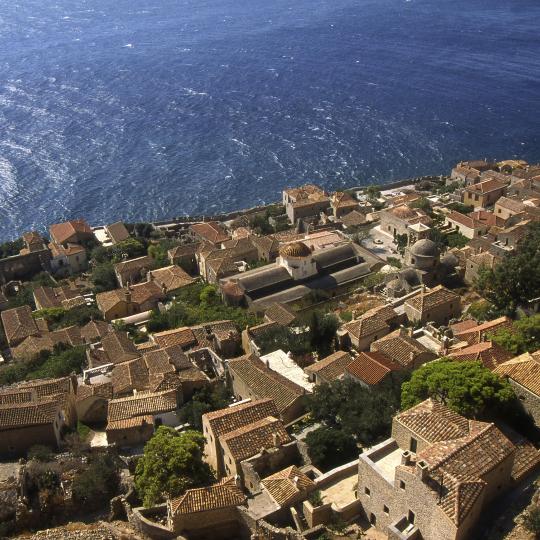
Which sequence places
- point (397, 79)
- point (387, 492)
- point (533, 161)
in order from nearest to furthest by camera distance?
point (387, 492), point (533, 161), point (397, 79)

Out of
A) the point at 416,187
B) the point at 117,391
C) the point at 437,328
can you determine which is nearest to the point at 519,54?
the point at 416,187

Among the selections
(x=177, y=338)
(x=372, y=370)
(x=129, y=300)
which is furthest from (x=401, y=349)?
(x=129, y=300)

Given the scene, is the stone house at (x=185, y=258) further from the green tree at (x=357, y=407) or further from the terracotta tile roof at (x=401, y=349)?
the green tree at (x=357, y=407)

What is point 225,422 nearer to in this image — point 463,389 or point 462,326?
point 463,389

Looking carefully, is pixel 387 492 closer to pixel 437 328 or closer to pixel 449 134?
pixel 437 328

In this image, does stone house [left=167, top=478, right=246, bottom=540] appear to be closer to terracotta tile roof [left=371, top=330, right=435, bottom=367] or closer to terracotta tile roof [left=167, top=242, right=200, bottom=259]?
terracotta tile roof [left=371, top=330, right=435, bottom=367]

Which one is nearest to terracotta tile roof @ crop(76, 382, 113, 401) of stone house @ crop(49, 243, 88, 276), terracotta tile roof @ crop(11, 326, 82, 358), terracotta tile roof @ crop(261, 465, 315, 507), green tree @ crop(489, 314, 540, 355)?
terracotta tile roof @ crop(11, 326, 82, 358)
